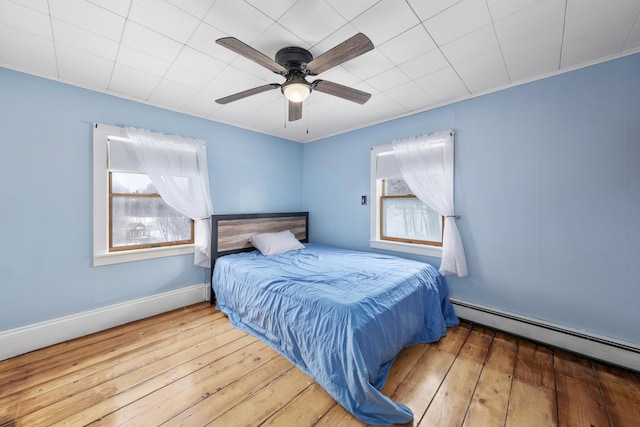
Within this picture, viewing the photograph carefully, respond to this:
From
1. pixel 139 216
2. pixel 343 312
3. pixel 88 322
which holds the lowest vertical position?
pixel 88 322

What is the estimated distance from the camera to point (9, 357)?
2.12 metres

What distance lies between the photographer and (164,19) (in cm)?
159

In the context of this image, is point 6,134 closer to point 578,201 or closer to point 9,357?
point 9,357

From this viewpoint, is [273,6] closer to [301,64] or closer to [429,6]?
[301,64]

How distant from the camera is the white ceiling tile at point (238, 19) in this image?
4.87ft

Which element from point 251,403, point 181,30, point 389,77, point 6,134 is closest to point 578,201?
point 389,77

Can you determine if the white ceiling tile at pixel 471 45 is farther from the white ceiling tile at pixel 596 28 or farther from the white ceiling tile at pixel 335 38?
the white ceiling tile at pixel 335 38

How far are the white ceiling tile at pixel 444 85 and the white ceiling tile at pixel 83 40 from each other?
261 cm

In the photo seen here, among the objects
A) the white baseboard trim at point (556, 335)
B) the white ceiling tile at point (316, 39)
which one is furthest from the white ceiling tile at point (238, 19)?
the white baseboard trim at point (556, 335)

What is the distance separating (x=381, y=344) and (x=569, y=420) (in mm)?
1180

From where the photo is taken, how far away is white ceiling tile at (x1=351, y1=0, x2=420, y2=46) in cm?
149

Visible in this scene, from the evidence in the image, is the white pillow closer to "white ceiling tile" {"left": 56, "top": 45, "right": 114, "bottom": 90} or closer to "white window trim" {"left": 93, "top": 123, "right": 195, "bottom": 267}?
"white window trim" {"left": 93, "top": 123, "right": 195, "bottom": 267}

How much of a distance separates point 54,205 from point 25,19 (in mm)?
1530

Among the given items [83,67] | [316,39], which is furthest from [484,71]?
[83,67]
